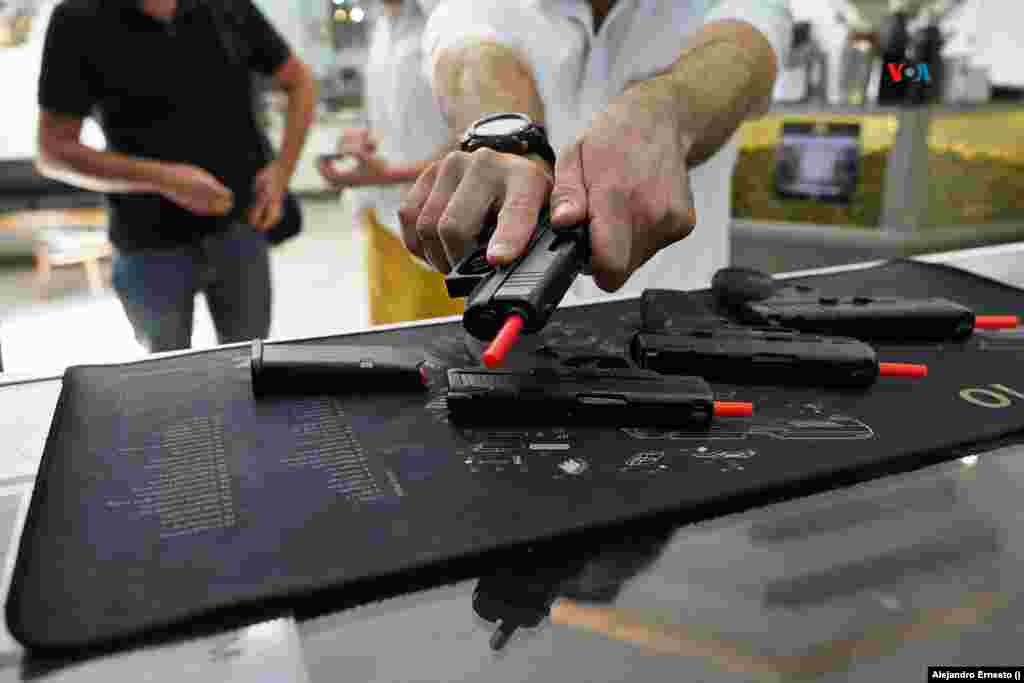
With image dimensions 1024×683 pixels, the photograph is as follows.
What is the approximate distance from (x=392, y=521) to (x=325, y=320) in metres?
2.46

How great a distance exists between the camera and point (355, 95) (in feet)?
17.1

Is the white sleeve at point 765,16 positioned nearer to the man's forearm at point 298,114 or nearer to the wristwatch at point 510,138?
the wristwatch at point 510,138

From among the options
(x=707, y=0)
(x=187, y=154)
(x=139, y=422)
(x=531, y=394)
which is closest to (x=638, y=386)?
(x=531, y=394)

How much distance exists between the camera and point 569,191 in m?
0.53

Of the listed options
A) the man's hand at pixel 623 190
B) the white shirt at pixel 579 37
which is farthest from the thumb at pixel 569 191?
the white shirt at pixel 579 37

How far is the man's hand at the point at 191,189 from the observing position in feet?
3.79

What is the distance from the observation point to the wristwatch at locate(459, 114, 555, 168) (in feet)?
2.09

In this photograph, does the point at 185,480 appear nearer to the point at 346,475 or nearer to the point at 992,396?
the point at 346,475

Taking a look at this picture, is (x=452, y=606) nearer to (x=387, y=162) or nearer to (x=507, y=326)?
(x=507, y=326)

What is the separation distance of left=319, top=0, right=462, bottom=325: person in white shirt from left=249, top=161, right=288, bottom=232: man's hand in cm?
10

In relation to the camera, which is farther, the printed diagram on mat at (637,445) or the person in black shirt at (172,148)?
the person in black shirt at (172,148)

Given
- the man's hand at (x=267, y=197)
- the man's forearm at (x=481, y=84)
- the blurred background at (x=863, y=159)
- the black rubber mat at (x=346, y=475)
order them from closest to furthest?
the black rubber mat at (x=346, y=475) → the man's forearm at (x=481, y=84) → the man's hand at (x=267, y=197) → the blurred background at (x=863, y=159)

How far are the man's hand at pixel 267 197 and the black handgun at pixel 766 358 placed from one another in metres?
0.98

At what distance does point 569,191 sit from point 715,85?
34 centimetres
